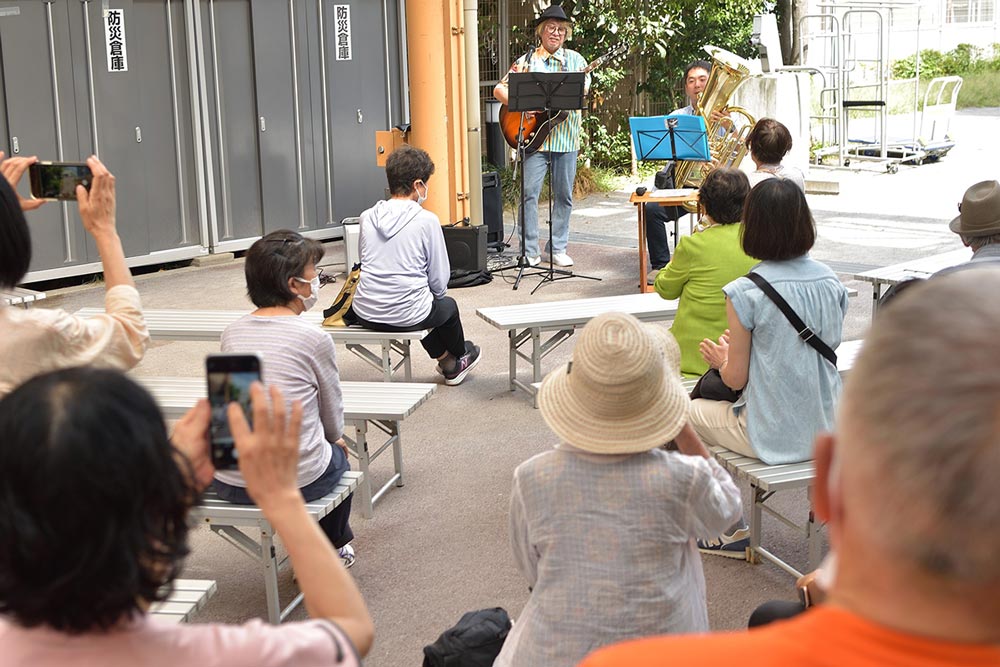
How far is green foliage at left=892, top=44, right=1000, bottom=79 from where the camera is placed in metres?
26.1

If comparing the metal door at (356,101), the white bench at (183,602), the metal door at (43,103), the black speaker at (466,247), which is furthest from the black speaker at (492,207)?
the white bench at (183,602)

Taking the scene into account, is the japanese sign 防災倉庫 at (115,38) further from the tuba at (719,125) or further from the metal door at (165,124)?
the tuba at (719,125)

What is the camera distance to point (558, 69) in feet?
31.8

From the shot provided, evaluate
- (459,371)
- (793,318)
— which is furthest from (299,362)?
(459,371)

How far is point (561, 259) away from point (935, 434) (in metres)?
8.77

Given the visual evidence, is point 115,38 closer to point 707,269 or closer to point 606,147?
point 707,269

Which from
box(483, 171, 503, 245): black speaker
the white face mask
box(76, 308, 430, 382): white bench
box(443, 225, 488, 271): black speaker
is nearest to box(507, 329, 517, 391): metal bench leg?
box(76, 308, 430, 382): white bench

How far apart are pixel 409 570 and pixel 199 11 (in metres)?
7.10

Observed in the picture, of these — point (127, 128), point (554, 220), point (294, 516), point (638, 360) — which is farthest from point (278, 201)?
point (294, 516)

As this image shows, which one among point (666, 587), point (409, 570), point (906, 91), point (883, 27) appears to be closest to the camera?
point (666, 587)

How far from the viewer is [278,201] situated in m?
11.2

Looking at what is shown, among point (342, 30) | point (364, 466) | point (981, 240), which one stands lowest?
point (364, 466)

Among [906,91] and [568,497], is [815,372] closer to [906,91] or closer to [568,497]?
[568,497]

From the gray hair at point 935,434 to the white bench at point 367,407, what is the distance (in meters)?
3.90
